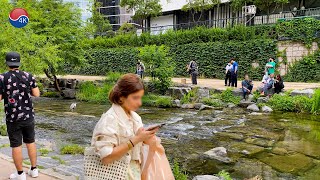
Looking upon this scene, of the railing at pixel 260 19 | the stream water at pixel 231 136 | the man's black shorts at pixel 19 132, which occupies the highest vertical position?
the railing at pixel 260 19

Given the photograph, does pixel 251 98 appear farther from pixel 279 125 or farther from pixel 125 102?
pixel 125 102

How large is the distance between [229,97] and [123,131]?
13.6 meters

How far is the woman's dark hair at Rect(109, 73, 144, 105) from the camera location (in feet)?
8.04

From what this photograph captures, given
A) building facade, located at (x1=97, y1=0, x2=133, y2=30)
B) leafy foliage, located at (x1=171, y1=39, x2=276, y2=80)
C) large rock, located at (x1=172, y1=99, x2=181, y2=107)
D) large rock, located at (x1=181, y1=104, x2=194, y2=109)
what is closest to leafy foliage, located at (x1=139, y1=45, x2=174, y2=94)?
large rock, located at (x1=172, y1=99, x2=181, y2=107)

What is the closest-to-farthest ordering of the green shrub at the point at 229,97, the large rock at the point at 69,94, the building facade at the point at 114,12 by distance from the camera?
the green shrub at the point at 229,97 < the large rock at the point at 69,94 < the building facade at the point at 114,12

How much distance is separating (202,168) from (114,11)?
57222 mm

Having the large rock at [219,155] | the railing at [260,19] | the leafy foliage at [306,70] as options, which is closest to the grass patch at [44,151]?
the large rock at [219,155]

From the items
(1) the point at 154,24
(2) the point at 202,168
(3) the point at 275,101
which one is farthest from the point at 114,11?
(2) the point at 202,168

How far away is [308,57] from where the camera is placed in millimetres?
19297

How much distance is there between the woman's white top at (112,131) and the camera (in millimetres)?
2355

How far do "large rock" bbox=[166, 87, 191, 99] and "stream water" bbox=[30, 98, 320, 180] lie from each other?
186 cm

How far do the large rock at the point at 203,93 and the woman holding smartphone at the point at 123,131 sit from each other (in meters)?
13.7

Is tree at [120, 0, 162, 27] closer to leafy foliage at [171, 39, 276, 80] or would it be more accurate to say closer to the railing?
the railing

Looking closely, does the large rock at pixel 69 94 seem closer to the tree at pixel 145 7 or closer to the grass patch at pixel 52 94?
the grass patch at pixel 52 94
